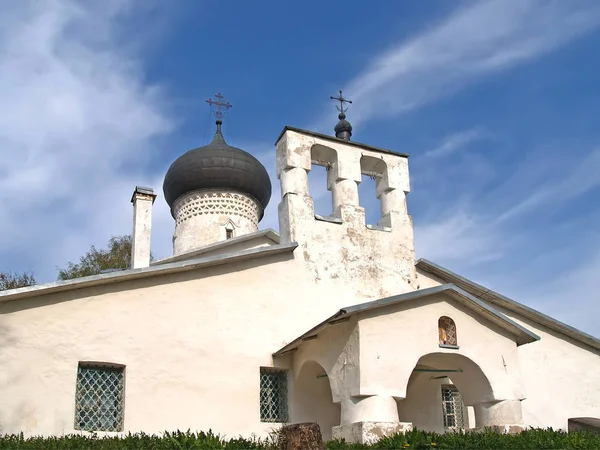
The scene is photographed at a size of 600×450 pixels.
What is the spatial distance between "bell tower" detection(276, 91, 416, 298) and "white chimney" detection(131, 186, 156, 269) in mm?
2139

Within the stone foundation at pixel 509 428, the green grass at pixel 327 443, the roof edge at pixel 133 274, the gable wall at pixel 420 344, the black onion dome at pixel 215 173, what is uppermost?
the black onion dome at pixel 215 173

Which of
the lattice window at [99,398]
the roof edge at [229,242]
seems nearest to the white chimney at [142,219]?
the lattice window at [99,398]

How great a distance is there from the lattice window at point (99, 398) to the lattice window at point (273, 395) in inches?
83.6

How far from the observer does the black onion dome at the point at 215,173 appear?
16703 mm

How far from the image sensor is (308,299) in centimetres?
1068

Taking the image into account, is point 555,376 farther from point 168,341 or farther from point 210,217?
point 210,217

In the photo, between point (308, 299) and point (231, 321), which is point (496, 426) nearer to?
point (308, 299)

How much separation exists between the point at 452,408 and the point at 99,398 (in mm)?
6007

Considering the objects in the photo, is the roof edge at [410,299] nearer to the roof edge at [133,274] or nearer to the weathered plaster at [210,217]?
the roof edge at [133,274]

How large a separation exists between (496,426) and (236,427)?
357 centimetres

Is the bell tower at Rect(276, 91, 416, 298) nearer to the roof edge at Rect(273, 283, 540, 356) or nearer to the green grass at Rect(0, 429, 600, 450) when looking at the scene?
the roof edge at Rect(273, 283, 540, 356)

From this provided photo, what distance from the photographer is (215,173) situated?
16688mm

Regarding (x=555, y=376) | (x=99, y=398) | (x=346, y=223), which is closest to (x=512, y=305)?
(x=555, y=376)

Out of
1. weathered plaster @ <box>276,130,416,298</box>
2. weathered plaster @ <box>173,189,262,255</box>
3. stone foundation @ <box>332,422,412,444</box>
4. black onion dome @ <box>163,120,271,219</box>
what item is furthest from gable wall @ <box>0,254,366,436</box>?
black onion dome @ <box>163,120,271,219</box>
